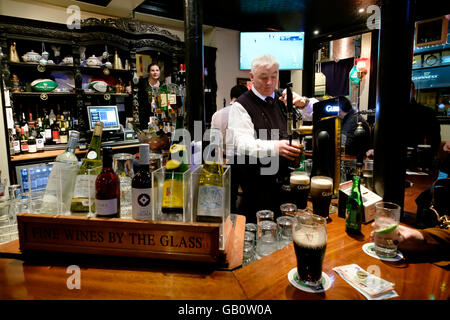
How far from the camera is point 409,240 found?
106 cm

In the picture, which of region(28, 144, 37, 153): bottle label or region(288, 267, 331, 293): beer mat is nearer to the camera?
region(288, 267, 331, 293): beer mat

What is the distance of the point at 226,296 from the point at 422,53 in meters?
6.93

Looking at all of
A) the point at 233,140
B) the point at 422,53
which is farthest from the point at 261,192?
the point at 422,53

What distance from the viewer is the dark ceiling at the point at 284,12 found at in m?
4.56

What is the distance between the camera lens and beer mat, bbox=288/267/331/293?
34.3 inches

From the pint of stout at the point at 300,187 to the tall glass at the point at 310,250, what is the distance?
572mm

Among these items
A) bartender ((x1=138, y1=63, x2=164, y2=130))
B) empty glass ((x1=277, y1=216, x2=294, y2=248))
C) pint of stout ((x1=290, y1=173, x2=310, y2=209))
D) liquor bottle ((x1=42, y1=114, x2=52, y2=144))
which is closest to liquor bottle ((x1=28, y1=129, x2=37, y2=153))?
liquor bottle ((x1=42, y1=114, x2=52, y2=144))

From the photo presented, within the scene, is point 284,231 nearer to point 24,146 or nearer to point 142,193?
point 142,193

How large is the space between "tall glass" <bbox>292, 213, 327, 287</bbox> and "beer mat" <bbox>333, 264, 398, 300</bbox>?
10cm

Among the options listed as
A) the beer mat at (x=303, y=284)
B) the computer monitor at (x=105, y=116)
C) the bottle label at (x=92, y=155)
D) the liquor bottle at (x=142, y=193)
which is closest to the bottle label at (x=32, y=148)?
the computer monitor at (x=105, y=116)

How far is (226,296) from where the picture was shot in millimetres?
835

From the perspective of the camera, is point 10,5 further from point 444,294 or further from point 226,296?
point 444,294

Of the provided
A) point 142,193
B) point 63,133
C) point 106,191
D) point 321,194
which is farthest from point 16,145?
point 321,194

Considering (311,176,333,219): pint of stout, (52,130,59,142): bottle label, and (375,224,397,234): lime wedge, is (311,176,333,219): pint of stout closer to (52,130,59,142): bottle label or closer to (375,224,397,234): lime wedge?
(375,224,397,234): lime wedge
